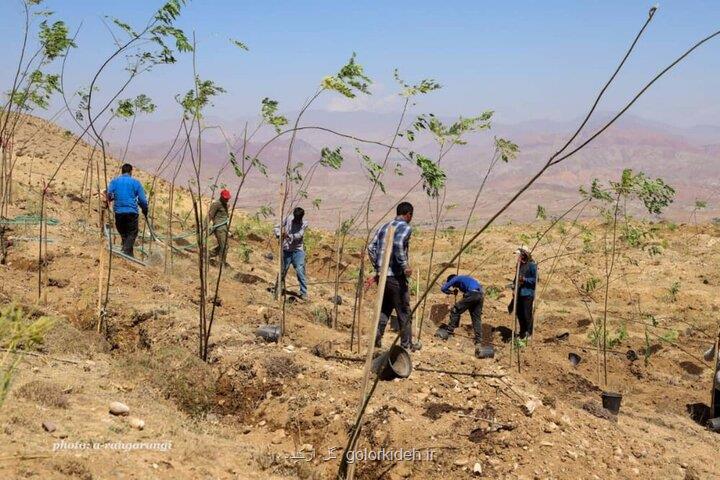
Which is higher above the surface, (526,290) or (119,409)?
(526,290)

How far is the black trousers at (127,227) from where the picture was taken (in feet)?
27.7

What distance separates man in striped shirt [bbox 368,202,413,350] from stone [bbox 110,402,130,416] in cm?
265

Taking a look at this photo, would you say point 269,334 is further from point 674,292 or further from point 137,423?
point 674,292

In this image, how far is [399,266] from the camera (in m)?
6.19

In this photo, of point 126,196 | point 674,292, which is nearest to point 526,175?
point 674,292

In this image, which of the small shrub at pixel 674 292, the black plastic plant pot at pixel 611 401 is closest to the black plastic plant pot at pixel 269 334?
the black plastic plant pot at pixel 611 401

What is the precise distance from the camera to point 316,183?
84375 mm

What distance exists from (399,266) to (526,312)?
317 centimetres

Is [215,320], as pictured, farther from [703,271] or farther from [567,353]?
[703,271]

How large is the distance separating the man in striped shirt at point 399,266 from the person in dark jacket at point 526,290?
7.96 feet

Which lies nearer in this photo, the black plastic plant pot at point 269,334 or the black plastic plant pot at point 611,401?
the black plastic plant pot at point 611,401

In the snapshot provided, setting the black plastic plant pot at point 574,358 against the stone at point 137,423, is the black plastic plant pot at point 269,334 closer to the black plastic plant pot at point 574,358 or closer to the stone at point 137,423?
the stone at point 137,423

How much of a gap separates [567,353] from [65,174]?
72.4 ft

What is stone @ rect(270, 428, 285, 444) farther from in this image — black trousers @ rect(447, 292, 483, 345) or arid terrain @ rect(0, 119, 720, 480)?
black trousers @ rect(447, 292, 483, 345)
